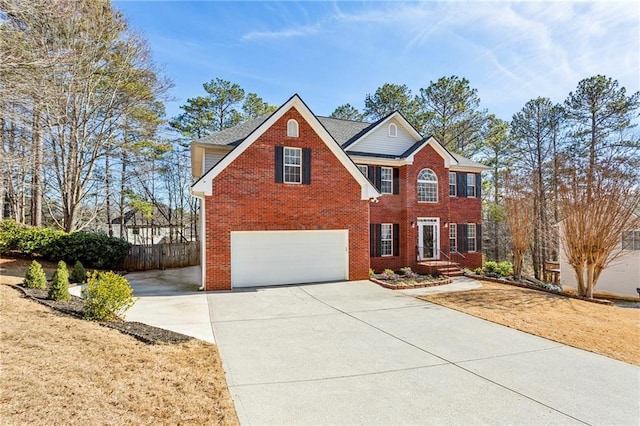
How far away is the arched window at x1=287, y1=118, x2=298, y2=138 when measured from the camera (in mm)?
13305

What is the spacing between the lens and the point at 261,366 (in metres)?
5.51

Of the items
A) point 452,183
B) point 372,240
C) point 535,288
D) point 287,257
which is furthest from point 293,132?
point 535,288

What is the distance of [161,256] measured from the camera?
1867 cm

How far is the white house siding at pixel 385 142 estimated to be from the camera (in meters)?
17.9

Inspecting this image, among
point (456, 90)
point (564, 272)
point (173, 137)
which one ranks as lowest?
point (564, 272)

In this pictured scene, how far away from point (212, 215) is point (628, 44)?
13.6m

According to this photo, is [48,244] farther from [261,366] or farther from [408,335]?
[408,335]

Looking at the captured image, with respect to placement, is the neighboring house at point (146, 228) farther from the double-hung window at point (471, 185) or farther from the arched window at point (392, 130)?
the double-hung window at point (471, 185)

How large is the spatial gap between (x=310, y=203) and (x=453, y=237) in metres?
10.0

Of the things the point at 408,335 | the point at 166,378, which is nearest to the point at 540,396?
the point at 408,335

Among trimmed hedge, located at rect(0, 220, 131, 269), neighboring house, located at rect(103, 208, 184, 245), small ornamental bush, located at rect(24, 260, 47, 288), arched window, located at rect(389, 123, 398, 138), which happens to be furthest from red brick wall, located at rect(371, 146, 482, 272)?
neighboring house, located at rect(103, 208, 184, 245)

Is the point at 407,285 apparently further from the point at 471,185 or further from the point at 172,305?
the point at 471,185

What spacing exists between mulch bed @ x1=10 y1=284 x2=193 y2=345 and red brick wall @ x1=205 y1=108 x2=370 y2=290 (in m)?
4.41

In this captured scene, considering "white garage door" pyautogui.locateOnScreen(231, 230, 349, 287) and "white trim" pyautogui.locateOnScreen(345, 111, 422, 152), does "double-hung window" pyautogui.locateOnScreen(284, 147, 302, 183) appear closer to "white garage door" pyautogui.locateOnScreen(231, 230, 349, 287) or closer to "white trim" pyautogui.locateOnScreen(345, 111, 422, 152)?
"white garage door" pyautogui.locateOnScreen(231, 230, 349, 287)
